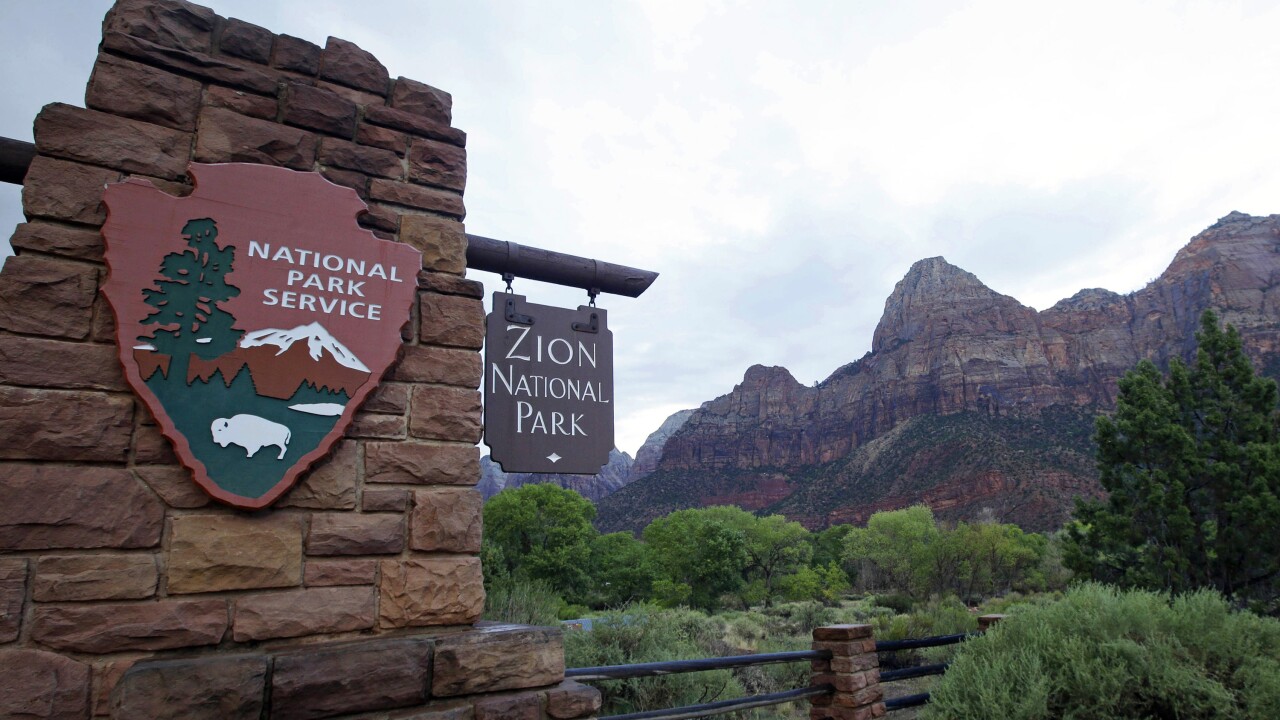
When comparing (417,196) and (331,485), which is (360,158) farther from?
(331,485)

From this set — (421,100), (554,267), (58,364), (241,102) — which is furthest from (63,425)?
(554,267)

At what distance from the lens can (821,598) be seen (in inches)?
1610

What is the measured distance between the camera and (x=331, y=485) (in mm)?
2207

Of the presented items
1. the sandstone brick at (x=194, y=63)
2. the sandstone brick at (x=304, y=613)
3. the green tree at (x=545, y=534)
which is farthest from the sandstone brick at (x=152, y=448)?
the green tree at (x=545, y=534)

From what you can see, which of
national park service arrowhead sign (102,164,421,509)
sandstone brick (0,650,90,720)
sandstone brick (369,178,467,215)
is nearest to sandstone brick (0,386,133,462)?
national park service arrowhead sign (102,164,421,509)

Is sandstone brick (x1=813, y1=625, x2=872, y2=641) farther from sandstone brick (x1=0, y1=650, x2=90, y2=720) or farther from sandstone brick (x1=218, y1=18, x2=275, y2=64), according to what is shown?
sandstone brick (x1=218, y1=18, x2=275, y2=64)

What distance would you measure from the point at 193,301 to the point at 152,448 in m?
0.47

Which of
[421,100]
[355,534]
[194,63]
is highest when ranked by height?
[421,100]

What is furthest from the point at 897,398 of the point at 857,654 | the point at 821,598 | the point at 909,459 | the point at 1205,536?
the point at 857,654

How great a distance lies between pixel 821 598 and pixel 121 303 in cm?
4349

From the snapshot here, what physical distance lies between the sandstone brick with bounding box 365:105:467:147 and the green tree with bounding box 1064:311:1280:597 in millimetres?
14840

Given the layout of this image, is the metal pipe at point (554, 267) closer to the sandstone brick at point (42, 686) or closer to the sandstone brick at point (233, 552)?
the sandstone brick at point (233, 552)

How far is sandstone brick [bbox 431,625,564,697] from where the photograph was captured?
215 cm

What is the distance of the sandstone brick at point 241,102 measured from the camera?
7.69ft
